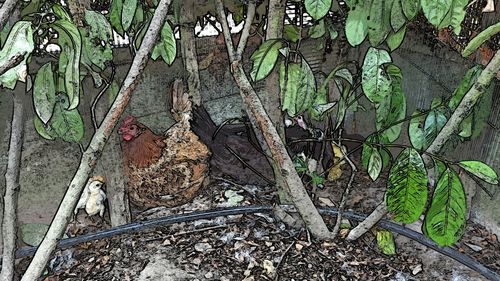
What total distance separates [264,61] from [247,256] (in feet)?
2.36

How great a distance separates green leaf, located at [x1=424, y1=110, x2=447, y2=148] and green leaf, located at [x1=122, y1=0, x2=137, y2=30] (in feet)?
2.93

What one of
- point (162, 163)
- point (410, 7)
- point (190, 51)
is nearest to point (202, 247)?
point (162, 163)

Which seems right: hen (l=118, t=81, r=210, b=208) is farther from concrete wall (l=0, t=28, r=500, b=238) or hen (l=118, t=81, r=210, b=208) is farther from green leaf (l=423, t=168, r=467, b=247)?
green leaf (l=423, t=168, r=467, b=247)

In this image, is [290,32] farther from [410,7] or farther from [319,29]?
[410,7]

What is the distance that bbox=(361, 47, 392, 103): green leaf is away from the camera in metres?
1.29

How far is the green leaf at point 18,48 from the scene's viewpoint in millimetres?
835

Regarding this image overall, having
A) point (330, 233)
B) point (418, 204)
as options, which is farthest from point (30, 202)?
point (418, 204)

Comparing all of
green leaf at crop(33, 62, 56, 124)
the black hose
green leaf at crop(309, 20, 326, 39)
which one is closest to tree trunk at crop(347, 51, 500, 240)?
the black hose

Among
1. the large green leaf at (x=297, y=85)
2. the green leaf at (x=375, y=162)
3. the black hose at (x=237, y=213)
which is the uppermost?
the large green leaf at (x=297, y=85)

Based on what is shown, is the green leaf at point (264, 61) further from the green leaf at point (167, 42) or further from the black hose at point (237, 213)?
the black hose at point (237, 213)

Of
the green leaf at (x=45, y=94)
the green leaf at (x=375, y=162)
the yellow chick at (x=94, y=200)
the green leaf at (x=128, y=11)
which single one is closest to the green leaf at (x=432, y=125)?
the green leaf at (x=375, y=162)

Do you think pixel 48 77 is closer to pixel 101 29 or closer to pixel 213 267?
pixel 101 29

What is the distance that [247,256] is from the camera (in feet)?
5.73

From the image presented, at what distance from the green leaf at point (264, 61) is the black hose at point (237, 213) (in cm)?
69
